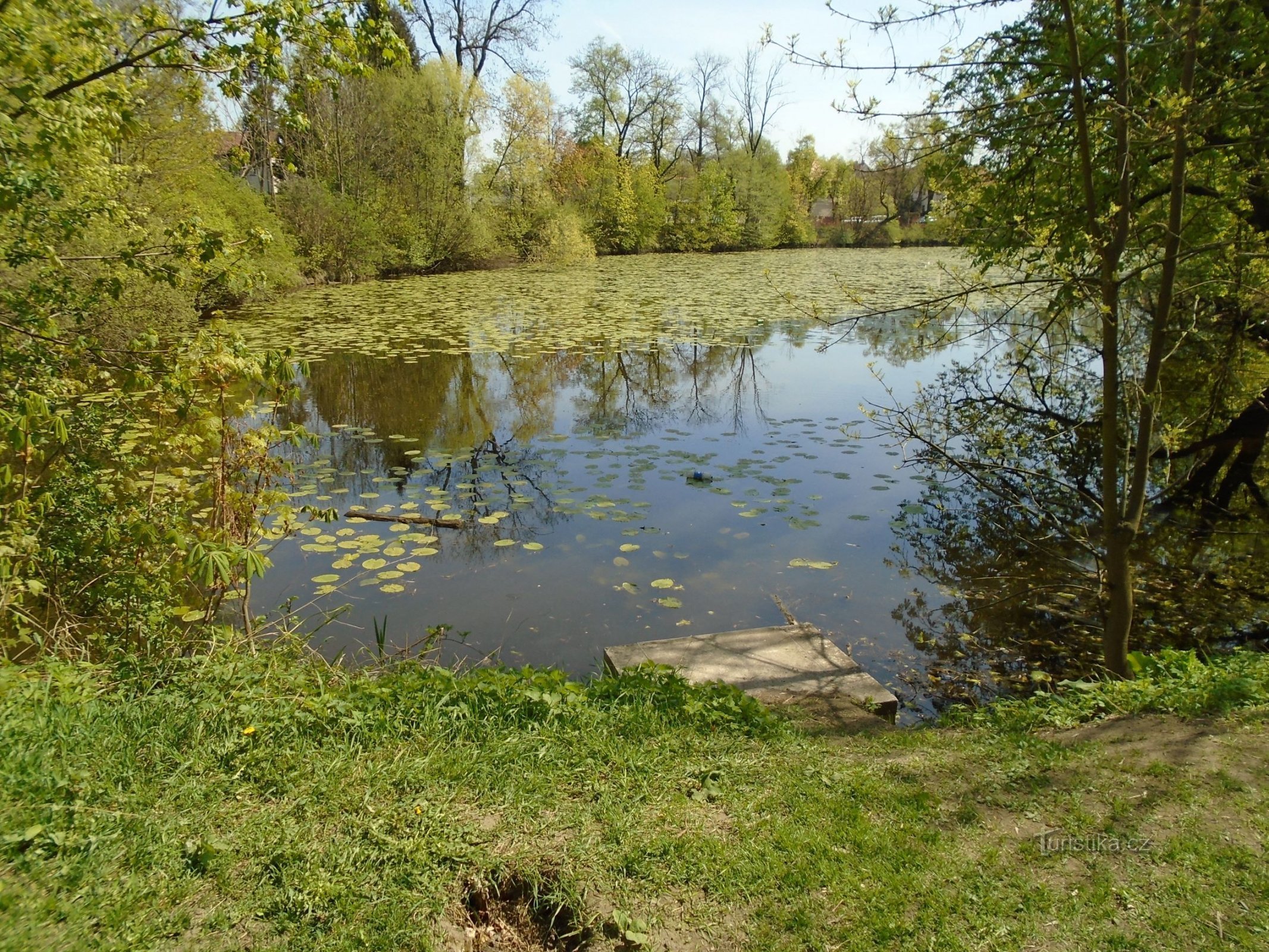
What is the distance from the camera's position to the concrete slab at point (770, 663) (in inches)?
161

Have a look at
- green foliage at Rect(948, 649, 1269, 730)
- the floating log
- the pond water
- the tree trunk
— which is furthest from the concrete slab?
the floating log

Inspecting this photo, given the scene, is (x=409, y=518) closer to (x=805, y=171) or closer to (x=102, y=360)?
(x=102, y=360)

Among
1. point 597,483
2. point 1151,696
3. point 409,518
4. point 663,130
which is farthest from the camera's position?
point 663,130

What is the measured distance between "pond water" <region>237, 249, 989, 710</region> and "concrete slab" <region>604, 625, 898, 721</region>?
0.38m

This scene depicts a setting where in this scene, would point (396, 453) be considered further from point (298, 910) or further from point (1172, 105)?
point (1172, 105)

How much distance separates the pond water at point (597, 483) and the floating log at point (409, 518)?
0.07 m

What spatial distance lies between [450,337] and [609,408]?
586 cm

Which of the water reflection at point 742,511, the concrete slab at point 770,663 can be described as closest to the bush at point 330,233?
the water reflection at point 742,511

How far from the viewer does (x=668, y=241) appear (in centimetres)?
4634

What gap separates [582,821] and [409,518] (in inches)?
174

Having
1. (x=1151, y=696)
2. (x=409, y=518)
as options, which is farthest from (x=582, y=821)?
(x=409, y=518)

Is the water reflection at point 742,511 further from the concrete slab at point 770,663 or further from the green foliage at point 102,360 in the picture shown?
the green foliage at point 102,360

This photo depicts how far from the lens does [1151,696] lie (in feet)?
12.0

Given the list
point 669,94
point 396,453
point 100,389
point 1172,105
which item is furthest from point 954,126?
point 669,94
